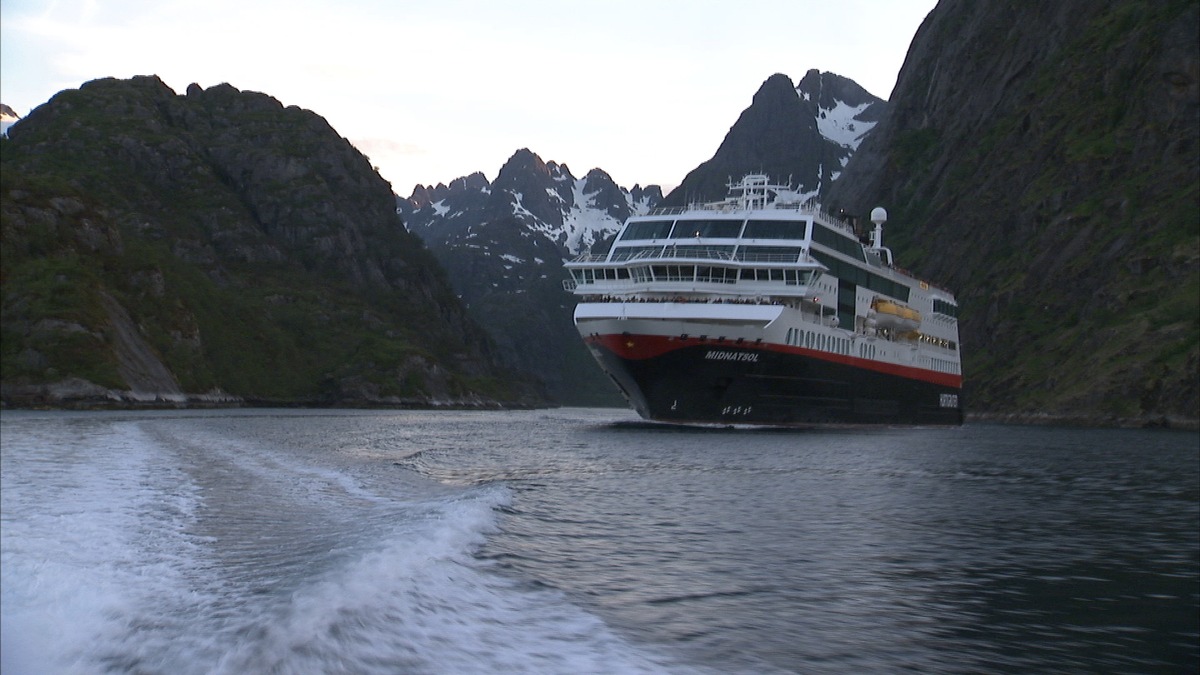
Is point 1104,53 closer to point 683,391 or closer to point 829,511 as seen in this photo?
point 683,391

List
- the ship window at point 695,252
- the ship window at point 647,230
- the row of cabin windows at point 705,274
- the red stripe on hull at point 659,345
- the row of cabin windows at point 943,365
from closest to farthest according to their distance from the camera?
the red stripe on hull at point 659,345 < the row of cabin windows at point 705,274 < the ship window at point 695,252 < the ship window at point 647,230 < the row of cabin windows at point 943,365

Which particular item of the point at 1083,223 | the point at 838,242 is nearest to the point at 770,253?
the point at 838,242

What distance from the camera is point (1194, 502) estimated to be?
3022cm

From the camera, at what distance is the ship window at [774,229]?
3172 inches

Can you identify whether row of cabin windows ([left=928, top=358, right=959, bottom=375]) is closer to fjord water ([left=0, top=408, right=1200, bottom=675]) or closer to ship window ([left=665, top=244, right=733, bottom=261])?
ship window ([left=665, top=244, right=733, bottom=261])

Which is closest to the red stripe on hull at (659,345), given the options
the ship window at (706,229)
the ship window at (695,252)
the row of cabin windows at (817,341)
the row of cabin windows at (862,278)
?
the row of cabin windows at (817,341)

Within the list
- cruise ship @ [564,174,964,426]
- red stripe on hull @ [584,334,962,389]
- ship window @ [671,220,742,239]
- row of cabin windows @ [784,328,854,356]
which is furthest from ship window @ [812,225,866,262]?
red stripe on hull @ [584,334,962,389]

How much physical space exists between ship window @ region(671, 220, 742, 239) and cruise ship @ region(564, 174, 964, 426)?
0.27 feet

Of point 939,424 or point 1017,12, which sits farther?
point 1017,12

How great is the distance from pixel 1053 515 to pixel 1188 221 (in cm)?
10943

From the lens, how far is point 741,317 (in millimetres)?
70750

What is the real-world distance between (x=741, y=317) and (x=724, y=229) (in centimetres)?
1278

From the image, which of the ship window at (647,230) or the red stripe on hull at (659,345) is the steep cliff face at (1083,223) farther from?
the ship window at (647,230)

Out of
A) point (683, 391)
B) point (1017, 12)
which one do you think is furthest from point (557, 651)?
point (1017, 12)
